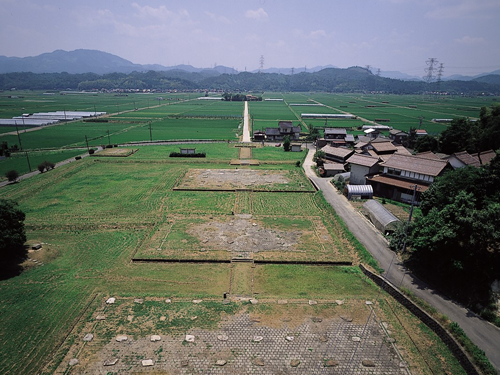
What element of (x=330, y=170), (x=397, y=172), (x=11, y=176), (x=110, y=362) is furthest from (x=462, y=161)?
(x=11, y=176)

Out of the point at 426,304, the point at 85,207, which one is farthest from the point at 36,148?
the point at 426,304

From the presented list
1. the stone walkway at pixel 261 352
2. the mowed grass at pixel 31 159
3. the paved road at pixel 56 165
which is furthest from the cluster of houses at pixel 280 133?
the stone walkway at pixel 261 352

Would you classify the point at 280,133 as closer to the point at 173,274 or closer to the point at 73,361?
the point at 173,274

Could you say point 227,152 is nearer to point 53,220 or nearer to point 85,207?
point 85,207

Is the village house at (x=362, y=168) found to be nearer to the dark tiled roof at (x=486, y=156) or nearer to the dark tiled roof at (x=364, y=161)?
the dark tiled roof at (x=364, y=161)

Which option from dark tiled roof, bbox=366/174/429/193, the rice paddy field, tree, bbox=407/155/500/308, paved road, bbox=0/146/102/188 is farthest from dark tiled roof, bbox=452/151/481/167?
paved road, bbox=0/146/102/188

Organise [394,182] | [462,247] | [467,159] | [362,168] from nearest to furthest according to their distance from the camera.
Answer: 1. [462,247]
2. [394,182]
3. [467,159]
4. [362,168]

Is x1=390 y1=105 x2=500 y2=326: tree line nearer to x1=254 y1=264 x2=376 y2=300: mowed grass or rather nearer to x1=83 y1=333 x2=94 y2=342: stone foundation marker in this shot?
x1=254 y1=264 x2=376 y2=300: mowed grass

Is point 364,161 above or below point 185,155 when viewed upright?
above
